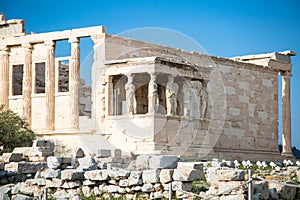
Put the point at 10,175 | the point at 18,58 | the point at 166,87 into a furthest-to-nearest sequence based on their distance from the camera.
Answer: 1. the point at 18,58
2. the point at 166,87
3. the point at 10,175

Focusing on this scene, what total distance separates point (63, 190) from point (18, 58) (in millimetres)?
13604

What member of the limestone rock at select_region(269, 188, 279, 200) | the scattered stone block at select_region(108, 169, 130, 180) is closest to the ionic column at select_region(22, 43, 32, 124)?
the scattered stone block at select_region(108, 169, 130, 180)

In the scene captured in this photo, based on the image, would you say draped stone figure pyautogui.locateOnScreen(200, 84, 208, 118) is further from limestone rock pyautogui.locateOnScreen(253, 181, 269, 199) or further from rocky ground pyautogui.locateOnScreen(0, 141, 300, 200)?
limestone rock pyautogui.locateOnScreen(253, 181, 269, 199)

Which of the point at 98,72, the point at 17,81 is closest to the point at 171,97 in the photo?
the point at 98,72

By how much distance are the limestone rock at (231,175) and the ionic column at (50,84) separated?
1413cm

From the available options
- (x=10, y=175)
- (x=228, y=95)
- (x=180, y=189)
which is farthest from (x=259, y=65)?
(x=180, y=189)

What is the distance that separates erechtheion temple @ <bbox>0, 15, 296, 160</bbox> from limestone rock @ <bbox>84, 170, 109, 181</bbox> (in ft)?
23.5

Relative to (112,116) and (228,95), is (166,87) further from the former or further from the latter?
(228,95)

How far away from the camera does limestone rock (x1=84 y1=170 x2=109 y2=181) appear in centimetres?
1422

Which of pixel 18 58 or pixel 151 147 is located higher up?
pixel 18 58

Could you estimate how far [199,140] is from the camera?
2544 centimetres

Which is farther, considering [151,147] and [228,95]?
[228,95]

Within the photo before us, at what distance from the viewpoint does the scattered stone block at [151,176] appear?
13.6 meters

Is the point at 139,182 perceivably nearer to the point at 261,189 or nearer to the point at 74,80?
the point at 261,189
